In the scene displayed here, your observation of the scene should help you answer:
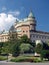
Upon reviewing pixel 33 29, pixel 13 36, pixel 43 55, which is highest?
pixel 33 29

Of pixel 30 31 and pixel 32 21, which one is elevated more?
pixel 32 21

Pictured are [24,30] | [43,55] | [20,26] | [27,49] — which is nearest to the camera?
[43,55]

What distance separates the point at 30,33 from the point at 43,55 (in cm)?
4125

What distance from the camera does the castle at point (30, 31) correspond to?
65438mm

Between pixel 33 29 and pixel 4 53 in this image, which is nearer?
pixel 4 53

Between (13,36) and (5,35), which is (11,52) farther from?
(5,35)

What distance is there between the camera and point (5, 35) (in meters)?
68.3

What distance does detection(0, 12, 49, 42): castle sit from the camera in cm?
6544

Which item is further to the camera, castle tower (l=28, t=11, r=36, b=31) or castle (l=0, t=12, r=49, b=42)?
castle tower (l=28, t=11, r=36, b=31)

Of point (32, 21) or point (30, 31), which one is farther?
point (32, 21)

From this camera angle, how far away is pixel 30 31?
218 feet

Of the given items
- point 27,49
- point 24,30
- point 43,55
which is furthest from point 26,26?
point 43,55

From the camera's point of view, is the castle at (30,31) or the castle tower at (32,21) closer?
the castle at (30,31)

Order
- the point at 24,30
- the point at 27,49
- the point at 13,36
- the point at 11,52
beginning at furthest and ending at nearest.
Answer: the point at 24,30 < the point at 13,36 < the point at 27,49 < the point at 11,52
